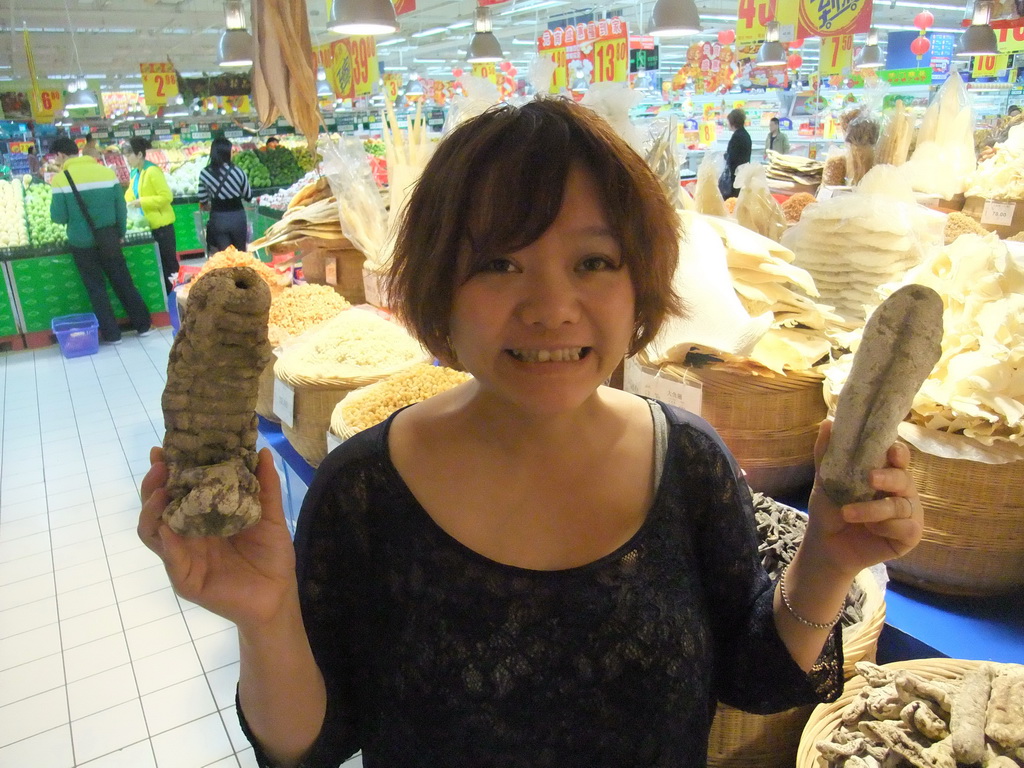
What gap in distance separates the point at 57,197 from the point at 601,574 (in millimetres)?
7149

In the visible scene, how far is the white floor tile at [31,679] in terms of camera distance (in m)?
2.56

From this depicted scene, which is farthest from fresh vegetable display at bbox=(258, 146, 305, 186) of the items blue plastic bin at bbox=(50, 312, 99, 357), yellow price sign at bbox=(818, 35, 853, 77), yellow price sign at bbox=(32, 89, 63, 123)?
yellow price sign at bbox=(818, 35, 853, 77)

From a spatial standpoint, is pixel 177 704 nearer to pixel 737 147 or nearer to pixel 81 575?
pixel 81 575

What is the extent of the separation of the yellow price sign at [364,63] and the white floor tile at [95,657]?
5.49m

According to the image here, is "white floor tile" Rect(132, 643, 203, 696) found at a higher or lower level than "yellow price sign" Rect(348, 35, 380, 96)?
lower

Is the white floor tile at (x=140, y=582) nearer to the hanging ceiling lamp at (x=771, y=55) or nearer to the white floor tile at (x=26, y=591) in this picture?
the white floor tile at (x=26, y=591)

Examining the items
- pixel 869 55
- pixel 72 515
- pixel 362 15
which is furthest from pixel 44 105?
pixel 869 55

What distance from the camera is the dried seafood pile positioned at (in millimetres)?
1083

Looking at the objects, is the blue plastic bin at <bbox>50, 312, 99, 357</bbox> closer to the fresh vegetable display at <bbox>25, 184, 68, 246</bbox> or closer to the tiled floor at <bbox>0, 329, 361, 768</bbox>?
the fresh vegetable display at <bbox>25, 184, 68, 246</bbox>

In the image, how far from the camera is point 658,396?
1683 mm

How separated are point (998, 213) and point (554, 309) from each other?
2903 millimetres

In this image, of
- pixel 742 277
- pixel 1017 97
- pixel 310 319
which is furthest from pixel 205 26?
pixel 742 277

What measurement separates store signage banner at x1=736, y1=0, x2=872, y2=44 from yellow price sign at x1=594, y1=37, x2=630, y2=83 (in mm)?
1419

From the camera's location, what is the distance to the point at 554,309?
2.62 ft
